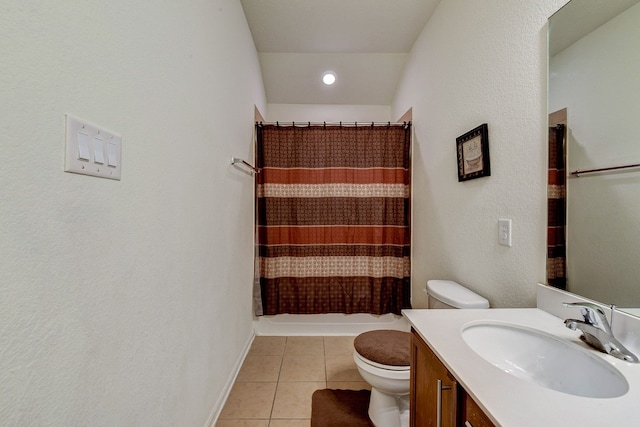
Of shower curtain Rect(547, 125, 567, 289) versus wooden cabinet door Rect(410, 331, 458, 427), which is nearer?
wooden cabinet door Rect(410, 331, 458, 427)

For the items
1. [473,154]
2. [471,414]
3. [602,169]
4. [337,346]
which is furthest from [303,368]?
[602,169]

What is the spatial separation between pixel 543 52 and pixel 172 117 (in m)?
1.47

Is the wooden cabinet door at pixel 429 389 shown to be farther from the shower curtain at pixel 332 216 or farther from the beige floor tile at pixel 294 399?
the shower curtain at pixel 332 216

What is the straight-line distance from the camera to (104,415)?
648mm

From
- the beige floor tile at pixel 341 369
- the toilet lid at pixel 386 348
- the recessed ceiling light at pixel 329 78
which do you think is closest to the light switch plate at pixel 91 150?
the toilet lid at pixel 386 348

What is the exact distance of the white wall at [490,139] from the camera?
3.42ft

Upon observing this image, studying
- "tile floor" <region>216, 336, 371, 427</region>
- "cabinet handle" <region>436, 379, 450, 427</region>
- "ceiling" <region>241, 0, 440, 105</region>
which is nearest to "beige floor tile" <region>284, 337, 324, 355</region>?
"tile floor" <region>216, 336, 371, 427</region>

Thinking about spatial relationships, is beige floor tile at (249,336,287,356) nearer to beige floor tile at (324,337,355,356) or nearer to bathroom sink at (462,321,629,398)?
beige floor tile at (324,337,355,356)

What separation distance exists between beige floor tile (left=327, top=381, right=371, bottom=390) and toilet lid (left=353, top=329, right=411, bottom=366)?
1.46ft

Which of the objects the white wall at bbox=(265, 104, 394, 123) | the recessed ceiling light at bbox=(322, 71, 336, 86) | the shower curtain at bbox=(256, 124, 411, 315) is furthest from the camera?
the white wall at bbox=(265, 104, 394, 123)

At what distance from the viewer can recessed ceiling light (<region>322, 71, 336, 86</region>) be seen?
2598 mm

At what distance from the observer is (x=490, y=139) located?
126cm

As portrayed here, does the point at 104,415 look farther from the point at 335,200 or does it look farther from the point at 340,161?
the point at 340,161

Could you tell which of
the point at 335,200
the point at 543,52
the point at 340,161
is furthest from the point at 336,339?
the point at 543,52
